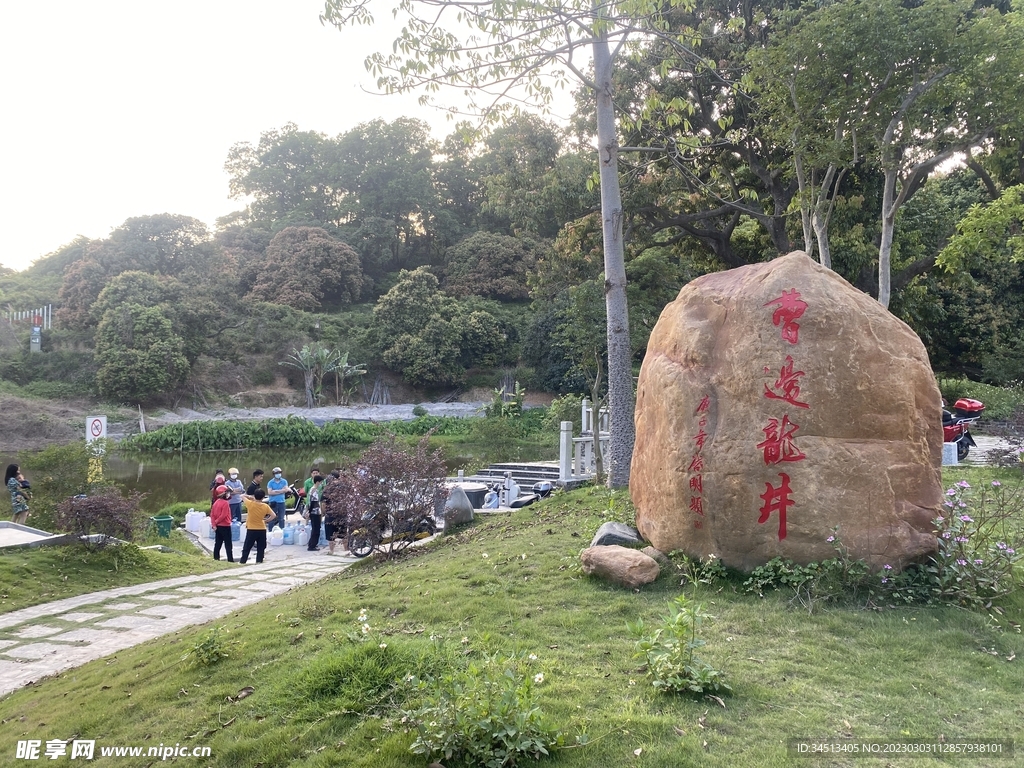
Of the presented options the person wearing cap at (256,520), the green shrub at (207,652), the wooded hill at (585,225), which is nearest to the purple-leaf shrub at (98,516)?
the person wearing cap at (256,520)

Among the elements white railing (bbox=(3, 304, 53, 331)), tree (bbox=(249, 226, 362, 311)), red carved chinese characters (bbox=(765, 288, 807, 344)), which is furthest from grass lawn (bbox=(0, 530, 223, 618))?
tree (bbox=(249, 226, 362, 311))

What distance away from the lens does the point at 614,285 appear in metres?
8.44

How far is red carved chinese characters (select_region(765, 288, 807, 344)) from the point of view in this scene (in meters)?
4.63

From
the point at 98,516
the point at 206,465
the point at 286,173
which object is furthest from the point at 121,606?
the point at 286,173

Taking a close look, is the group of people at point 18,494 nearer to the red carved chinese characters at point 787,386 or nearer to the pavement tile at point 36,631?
the pavement tile at point 36,631

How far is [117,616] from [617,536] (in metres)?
4.92

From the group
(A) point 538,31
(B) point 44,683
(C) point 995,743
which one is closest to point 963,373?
(A) point 538,31

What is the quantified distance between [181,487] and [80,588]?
44.3ft

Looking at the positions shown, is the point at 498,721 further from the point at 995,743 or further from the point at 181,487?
the point at 181,487

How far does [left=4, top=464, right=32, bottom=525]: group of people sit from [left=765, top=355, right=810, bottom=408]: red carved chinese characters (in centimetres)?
1104

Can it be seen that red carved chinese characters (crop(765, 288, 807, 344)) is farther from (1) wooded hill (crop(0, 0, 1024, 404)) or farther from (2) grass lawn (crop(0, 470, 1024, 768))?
(1) wooded hill (crop(0, 0, 1024, 404))

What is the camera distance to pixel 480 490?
12188 millimetres

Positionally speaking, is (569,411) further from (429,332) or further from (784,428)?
(429,332)

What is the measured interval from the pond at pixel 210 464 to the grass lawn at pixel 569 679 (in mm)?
13444
